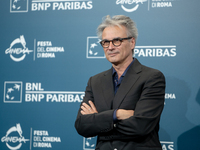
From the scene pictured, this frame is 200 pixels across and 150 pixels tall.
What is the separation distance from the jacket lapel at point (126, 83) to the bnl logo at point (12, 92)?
2.20 m

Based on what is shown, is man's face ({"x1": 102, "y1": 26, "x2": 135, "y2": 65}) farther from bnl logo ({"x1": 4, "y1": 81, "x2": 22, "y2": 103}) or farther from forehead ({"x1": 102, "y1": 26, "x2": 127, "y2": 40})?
bnl logo ({"x1": 4, "y1": 81, "x2": 22, "y2": 103})

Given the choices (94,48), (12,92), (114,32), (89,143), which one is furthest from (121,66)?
(12,92)

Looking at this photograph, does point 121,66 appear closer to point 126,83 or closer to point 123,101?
point 126,83

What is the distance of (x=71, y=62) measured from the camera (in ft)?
13.3

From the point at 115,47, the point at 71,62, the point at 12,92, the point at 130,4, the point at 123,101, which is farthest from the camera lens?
the point at 12,92

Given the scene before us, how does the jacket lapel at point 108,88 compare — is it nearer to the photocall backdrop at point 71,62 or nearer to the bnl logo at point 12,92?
the photocall backdrop at point 71,62

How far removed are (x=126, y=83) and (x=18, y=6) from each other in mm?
2660

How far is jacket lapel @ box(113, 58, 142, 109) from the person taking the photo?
2.52 metres

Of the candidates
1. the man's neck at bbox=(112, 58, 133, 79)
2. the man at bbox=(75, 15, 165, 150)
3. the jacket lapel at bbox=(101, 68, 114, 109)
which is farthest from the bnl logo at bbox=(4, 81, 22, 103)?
the man's neck at bbox=(112, 58, 133, 79)

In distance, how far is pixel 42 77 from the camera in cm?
413

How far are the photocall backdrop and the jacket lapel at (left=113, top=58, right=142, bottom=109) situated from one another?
118 cm

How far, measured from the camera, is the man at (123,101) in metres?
2.37

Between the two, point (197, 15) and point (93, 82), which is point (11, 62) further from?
point (197, 15)

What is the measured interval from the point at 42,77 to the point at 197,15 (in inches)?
96.5
